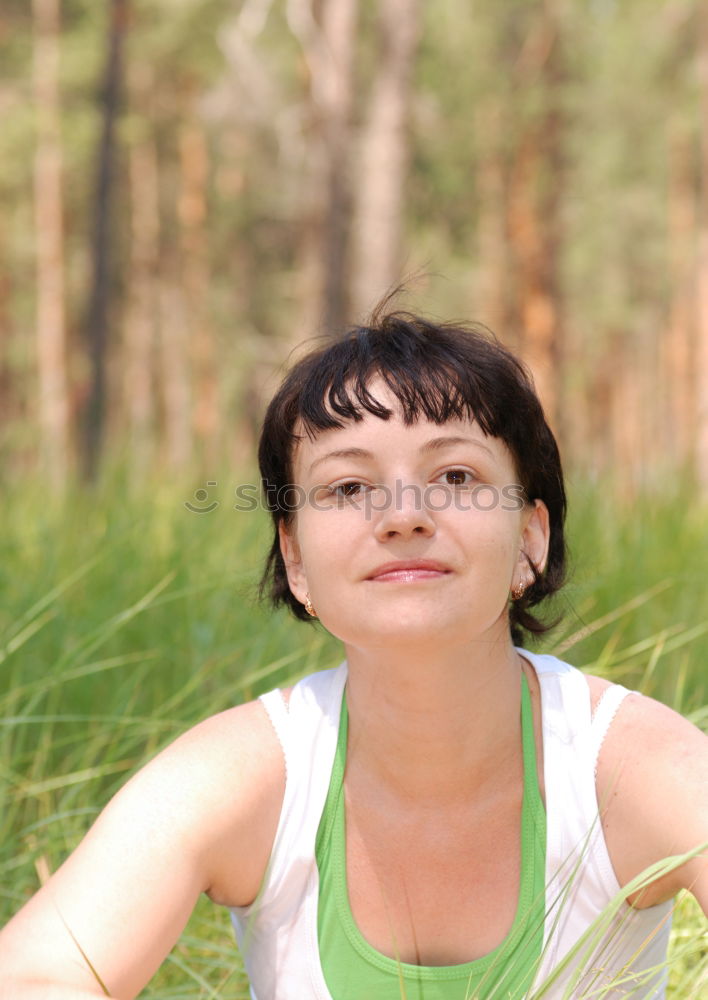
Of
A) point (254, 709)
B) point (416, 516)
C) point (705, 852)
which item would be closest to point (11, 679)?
point (254, 709)

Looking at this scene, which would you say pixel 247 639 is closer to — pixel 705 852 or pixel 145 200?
pixel 705 852

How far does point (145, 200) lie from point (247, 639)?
64.1 ft

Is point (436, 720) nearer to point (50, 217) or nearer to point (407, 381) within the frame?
point (407, 381)

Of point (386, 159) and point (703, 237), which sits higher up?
point (386, 159)

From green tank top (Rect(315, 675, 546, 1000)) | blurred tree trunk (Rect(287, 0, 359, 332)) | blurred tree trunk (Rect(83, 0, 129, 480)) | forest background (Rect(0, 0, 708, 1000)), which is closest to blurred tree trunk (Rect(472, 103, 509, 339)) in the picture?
forest background (Rect(0, 0, 708, 1000))

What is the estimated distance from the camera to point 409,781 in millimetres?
1554

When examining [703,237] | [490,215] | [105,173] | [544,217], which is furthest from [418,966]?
[490,215]

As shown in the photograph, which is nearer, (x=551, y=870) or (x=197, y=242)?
(x=551, y=870)

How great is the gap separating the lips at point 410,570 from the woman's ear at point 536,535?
32cm

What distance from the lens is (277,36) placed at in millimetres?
15578

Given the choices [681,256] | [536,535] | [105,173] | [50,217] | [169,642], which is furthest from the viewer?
[681,256]

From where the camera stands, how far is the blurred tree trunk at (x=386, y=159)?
612 centimetres

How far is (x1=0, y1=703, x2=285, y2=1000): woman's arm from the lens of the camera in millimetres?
1295

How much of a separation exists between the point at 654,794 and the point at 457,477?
48 cm
